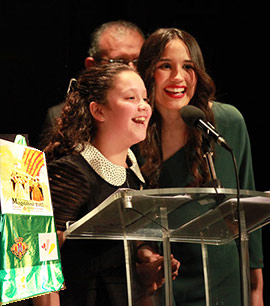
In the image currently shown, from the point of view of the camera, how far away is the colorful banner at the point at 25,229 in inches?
53.2

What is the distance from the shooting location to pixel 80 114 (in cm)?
218

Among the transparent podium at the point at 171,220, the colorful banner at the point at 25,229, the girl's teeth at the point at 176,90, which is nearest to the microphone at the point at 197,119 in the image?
the transparent podium at the point at 171,220

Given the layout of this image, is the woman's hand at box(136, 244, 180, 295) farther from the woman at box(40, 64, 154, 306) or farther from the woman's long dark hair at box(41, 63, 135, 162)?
the woman's long dark hair at box(41, 63, 135, 162)

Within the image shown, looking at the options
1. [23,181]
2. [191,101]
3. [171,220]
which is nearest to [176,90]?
[191,101]

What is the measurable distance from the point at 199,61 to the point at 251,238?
2.37 feet

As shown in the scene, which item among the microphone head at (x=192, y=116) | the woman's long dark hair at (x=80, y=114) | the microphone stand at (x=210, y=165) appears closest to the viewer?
the microphone stand at (x=210, y=165)

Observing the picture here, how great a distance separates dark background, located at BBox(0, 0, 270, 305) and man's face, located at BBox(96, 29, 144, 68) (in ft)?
0.98

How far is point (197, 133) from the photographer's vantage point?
240cm

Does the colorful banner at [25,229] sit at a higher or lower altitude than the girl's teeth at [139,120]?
lower

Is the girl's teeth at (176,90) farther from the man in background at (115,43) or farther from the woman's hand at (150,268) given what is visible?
the woman's hand at (150,268)

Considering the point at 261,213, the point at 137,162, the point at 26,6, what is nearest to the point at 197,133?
the point at 137,162

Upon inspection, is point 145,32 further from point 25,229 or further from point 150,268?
point 25,229

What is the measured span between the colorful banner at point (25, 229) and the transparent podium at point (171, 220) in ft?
0.37

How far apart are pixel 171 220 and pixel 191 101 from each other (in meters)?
0.98
